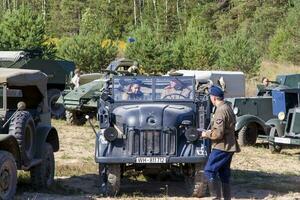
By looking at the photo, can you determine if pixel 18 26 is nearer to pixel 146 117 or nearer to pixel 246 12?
pixel 146 117

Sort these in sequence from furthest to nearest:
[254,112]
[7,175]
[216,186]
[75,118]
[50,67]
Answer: [50,67] → [75,118] → [254,112] → [216,186] → [7,175]

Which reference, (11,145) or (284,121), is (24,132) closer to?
(11,145)

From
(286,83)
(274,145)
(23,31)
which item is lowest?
(274,145)

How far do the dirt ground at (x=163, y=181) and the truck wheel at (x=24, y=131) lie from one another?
54 cm

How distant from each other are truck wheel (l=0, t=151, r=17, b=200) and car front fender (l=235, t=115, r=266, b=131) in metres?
8.42

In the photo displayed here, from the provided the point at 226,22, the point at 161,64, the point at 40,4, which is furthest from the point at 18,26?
the point at 40,4

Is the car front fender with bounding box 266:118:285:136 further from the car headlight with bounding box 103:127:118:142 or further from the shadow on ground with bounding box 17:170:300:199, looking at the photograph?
the car headlight with bounding box 103:127:118:142

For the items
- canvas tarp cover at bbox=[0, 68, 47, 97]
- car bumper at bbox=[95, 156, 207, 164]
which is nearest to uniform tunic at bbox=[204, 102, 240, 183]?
car bumper at bbox=[95, 156, 207, 164]

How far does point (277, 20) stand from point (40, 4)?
3392cm

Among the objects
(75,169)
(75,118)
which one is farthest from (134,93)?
(75,118)

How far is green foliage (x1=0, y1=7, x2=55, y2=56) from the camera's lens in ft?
105

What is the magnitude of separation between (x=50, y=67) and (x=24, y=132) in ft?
41.6

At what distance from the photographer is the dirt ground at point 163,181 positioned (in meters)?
9.55

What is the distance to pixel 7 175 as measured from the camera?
26.6ft
